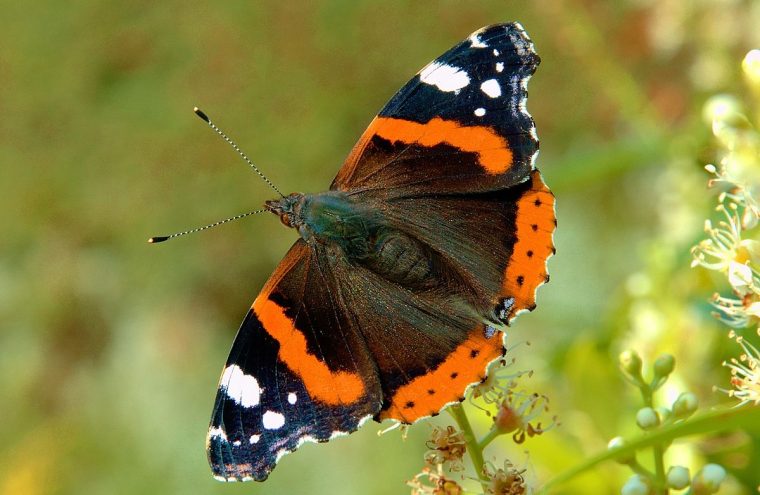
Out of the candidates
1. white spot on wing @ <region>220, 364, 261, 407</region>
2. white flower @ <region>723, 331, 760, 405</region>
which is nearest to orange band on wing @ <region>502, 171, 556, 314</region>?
white flower @ <region>723, 331, 760, 405</region>

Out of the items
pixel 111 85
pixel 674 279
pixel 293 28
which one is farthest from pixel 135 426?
pixel 674 279

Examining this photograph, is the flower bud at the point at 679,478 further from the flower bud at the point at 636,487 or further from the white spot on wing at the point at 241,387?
the white spot on wing at the point at 241,387

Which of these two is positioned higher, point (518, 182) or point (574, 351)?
point (518, 182)

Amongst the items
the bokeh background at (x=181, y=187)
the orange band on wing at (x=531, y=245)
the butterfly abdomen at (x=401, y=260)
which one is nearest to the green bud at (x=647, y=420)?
the orange band on wing at (x=531, y=245)

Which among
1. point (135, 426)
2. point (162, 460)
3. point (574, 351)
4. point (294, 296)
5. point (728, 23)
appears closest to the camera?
point (294, 296)

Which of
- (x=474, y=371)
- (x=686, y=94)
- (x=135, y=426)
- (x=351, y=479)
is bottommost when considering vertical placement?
(x=474, y=371)

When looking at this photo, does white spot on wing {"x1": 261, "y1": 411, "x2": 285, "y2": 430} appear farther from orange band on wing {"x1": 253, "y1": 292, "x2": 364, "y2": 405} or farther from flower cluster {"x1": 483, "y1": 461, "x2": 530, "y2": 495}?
flower cluster {"x1": 483, "y1": 461, "x2": 530, "y2": 495}

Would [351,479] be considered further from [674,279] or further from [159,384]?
[674,279]
